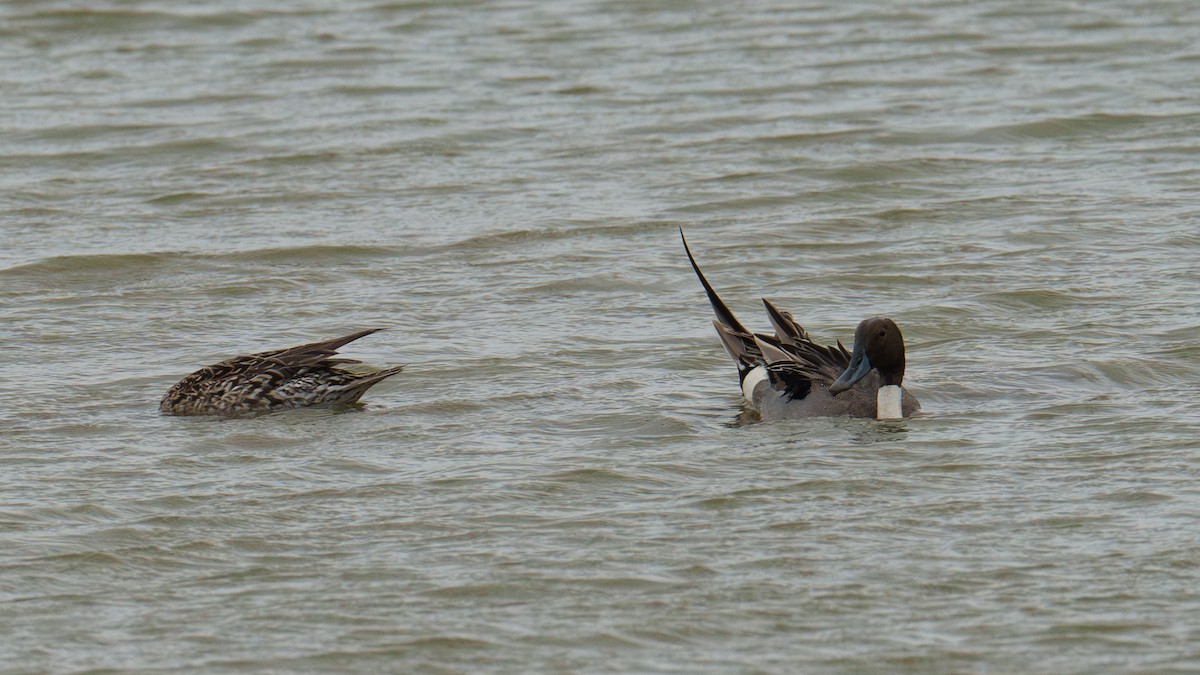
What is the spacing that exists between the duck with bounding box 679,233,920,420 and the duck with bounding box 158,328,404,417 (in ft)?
5.19

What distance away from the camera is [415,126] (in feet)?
51.6

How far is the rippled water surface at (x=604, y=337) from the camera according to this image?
20.3ft

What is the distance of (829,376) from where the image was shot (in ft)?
29.1

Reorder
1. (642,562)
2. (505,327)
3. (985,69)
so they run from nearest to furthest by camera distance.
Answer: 1. (642,562)
2. (505,327)
3. (985,69)

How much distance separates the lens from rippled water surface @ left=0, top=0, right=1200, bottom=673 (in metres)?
6.20

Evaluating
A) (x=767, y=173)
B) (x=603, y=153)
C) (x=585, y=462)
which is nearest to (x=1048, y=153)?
(x=767, y=173)

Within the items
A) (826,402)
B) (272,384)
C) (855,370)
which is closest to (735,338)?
(826,402)

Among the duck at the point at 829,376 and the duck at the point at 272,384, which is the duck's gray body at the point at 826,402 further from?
the duck at the point at 272,384

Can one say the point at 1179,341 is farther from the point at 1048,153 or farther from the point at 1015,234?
the point at 1048,153

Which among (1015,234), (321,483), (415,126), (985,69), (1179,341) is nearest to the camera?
(321,483)

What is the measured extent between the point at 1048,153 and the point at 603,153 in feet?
10.1

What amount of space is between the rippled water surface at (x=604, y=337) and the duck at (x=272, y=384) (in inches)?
5.3

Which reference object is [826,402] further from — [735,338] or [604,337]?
[604,337]

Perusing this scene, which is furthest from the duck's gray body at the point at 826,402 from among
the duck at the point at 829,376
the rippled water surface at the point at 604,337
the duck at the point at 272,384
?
the duck at the point at 272,384
